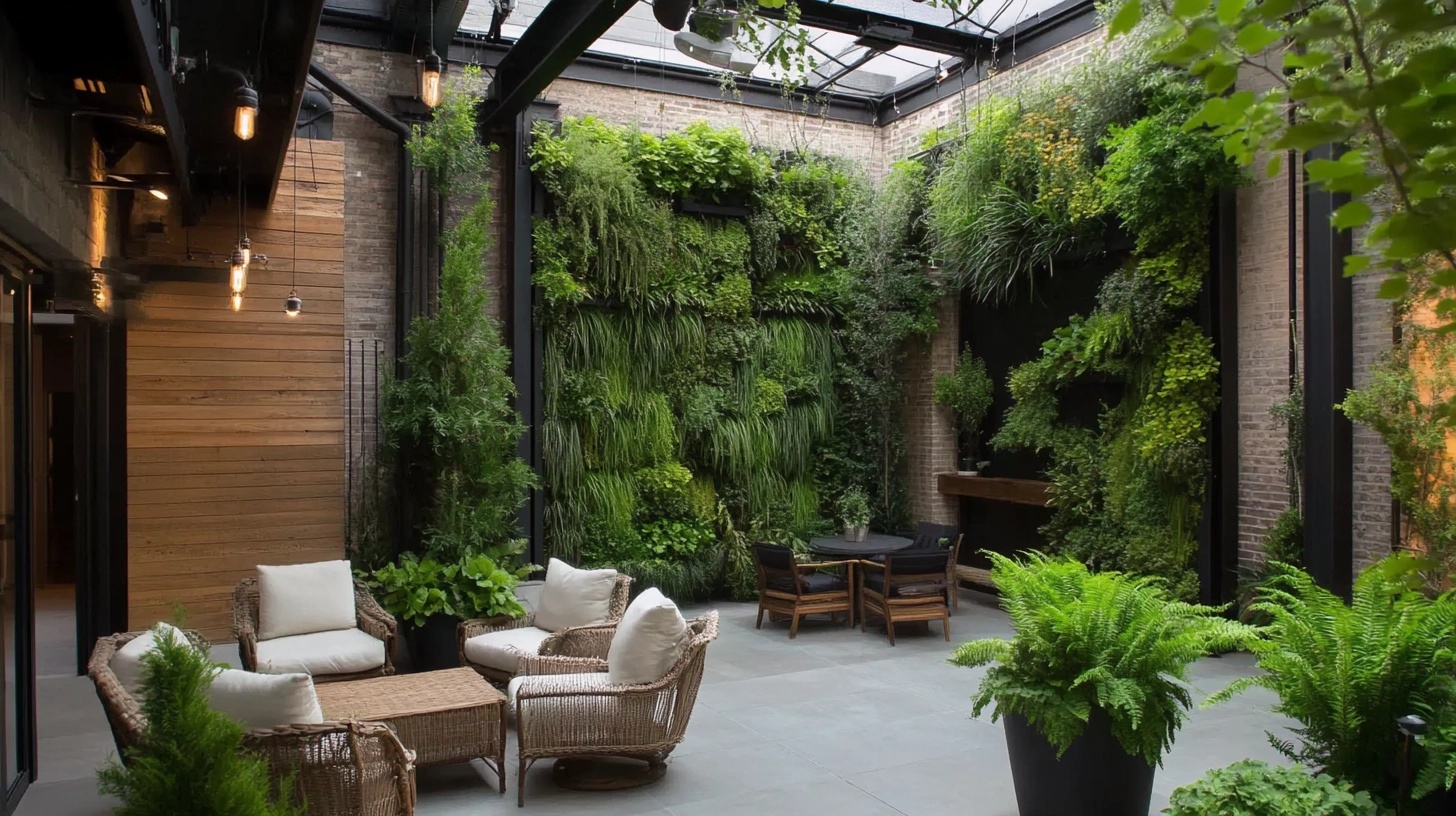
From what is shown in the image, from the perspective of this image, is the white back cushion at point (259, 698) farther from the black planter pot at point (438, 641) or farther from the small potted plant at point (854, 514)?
the small potted plant at point (854, 514)

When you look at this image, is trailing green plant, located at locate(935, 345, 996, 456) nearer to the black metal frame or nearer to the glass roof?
the glass roof

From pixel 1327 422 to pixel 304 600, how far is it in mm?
6425

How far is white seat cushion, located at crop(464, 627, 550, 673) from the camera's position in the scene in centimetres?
607

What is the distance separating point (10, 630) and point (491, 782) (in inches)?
85.7

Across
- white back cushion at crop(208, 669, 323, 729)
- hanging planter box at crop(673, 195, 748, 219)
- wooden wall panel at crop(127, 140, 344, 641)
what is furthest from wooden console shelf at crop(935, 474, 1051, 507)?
white back cushion at crop(208, 669, 323, 729)

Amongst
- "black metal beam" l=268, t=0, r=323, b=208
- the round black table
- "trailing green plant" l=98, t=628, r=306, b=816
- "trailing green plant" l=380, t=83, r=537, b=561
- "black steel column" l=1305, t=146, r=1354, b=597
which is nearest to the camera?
"trailing green plant" l=98, t=628, r=306, b=816

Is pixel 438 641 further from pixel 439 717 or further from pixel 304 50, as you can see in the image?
pixel 304 50

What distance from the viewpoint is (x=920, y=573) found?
812 cm

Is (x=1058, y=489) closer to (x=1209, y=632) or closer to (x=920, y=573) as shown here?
(x=920, y=573)

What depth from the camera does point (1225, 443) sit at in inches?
301

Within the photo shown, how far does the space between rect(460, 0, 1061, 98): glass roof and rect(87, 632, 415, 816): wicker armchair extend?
6.20 metres

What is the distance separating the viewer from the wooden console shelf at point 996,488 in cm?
920

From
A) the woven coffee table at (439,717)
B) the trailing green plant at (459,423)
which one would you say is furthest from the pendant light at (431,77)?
the woven coffee table at (439,717)

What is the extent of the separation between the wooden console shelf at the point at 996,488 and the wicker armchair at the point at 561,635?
424 cm
